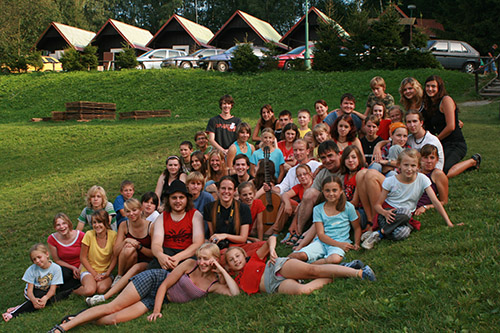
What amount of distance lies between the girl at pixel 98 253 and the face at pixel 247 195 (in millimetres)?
1842

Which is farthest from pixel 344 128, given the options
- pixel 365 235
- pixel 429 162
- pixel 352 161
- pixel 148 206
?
pixel 148 206

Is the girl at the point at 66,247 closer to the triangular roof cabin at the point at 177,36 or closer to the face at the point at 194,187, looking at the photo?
the face at the point at 194,187

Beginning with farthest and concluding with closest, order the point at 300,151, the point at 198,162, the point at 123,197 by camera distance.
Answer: the point at 198,162, the point at 123,197, the point at 300,151

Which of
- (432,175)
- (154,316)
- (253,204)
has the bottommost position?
(154,316)

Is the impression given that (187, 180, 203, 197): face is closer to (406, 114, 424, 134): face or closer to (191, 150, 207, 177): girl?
(191, 150, 207, 177): girl

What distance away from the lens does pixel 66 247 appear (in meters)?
6.45

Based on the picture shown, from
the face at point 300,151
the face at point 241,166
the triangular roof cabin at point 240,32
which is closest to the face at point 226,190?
the face at point 241,166

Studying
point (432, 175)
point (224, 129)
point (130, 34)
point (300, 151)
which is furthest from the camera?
point (130, 34)

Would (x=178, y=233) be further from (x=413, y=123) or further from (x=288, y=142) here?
(x=413, y=123)

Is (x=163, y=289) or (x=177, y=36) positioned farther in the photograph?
(x=177, y=36)

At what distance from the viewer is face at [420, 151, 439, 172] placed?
226 inches

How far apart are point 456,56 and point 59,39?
35.5 metres

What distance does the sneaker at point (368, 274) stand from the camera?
4.16m

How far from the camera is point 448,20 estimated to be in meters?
35.7
